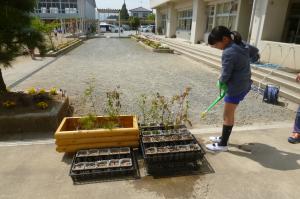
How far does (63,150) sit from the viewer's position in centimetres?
304

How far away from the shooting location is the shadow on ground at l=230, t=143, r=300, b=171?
3.02m

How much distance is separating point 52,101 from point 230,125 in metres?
3.20

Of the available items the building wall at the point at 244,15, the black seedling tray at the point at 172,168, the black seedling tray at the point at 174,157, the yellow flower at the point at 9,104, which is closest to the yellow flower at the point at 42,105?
the yellow flower at the point at 9,104

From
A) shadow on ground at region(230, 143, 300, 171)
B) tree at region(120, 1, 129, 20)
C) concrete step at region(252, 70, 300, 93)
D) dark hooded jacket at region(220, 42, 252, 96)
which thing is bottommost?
shadow on ground at region(230, 143, 300, 171)

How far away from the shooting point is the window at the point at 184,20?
19841mm

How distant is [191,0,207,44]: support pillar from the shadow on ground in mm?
14049

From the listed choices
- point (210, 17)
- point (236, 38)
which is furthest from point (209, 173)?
point (210, 17)

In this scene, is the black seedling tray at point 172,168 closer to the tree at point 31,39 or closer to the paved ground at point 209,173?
the paved ground at point 209,173

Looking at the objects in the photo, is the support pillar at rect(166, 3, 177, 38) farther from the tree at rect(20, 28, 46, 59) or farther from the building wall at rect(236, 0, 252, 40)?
the tree at rect(20, 28, 46, 59)

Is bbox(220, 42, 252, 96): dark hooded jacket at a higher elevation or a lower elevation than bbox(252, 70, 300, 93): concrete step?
higher

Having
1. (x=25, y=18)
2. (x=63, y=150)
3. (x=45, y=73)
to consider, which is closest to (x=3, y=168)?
(x=63, y=150)

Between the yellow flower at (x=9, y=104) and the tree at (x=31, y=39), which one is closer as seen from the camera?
the yellow flower at (x=9, y=104)

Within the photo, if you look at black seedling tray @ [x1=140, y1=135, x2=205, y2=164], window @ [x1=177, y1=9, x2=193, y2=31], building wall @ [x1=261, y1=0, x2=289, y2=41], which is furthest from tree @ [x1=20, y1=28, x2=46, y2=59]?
window @ [x1=177, y1=9, x2=193, y2=31]

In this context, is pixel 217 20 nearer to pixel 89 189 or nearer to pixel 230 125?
pixel 230 125
